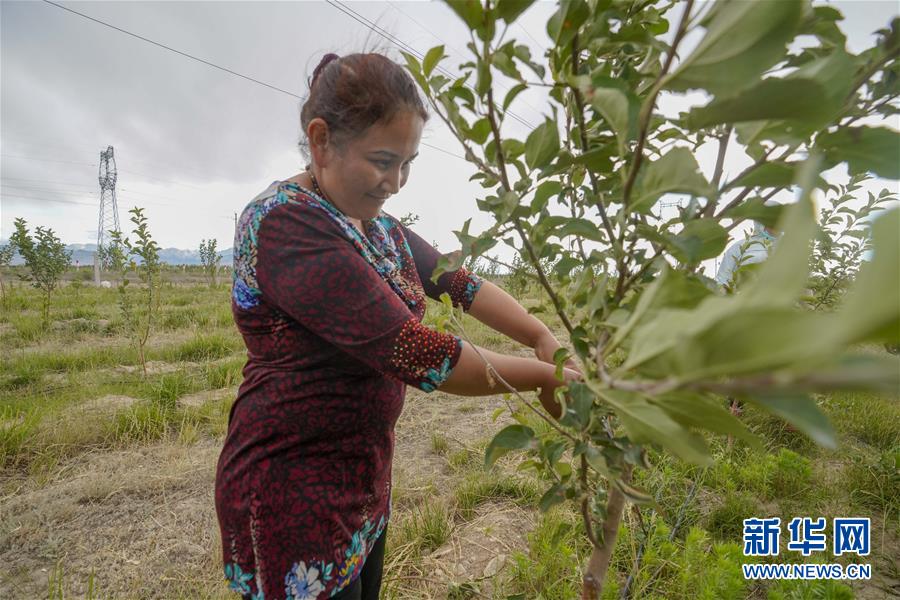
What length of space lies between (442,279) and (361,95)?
0.63 meters

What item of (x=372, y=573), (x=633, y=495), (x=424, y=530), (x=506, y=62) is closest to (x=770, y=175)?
(x=506, y=62)

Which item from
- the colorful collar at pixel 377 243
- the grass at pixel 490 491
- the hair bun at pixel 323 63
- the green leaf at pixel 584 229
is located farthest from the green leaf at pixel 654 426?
the grass at pixel 490 491

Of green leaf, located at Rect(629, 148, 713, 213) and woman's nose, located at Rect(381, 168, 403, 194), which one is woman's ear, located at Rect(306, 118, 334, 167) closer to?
woman's nose, located at Rect(381, 168, 403, 194)

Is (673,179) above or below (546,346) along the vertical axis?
above

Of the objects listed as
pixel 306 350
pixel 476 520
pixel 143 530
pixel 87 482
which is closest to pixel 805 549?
pixel 476 520

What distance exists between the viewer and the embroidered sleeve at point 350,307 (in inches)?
34.5

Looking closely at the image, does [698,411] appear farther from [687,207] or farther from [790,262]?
[687,207]

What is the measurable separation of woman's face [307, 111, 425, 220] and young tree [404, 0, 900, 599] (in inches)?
15.7

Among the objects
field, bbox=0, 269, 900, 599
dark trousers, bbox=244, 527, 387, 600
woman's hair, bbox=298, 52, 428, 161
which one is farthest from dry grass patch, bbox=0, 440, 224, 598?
woman's hair, bbox=298, 52, 428, 161

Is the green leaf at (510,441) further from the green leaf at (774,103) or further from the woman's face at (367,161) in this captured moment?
the woman's face at (367,161)

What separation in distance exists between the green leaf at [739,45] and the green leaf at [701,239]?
8.5 inches

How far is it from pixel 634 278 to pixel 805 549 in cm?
205

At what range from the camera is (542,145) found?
0.61 meters

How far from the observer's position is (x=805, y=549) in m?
1.93
